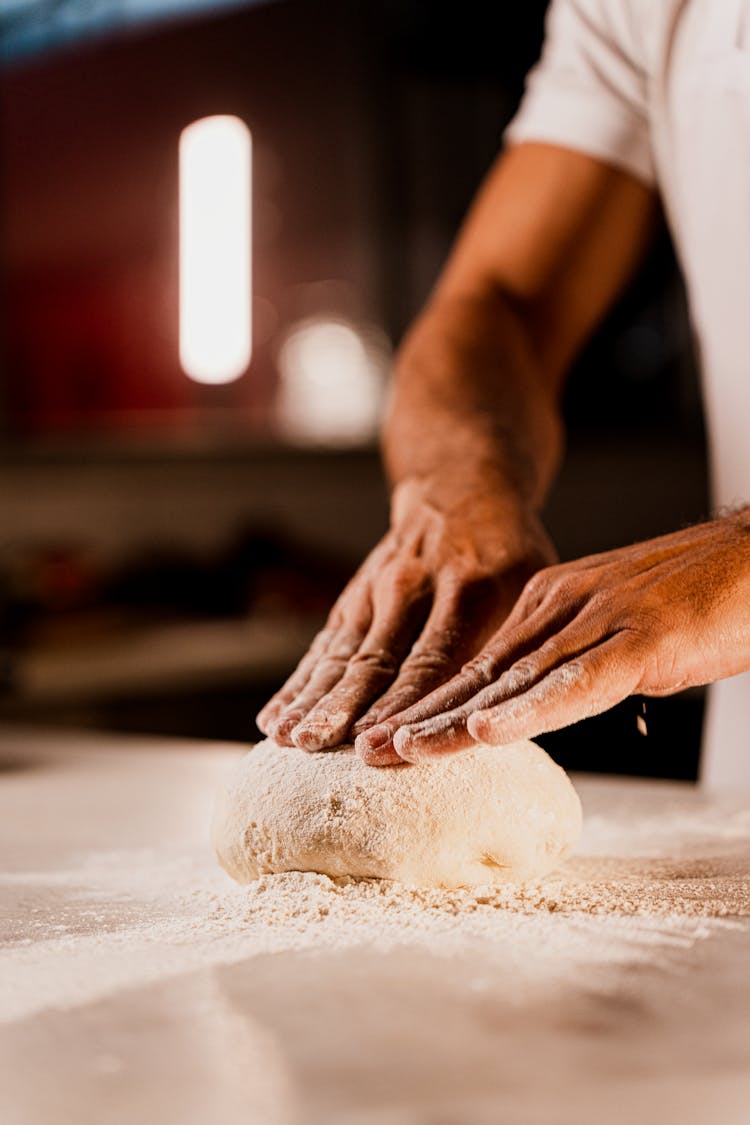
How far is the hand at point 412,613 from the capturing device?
98 cm

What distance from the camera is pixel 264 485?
13.2 ft

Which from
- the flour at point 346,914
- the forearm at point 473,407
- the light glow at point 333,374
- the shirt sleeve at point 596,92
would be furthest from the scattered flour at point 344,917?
the light glow at point 333,374

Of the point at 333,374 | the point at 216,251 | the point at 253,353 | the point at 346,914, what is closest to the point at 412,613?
the point at 346,914

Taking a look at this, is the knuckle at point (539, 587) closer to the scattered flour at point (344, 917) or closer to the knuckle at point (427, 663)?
the knuckle at point (427, 663)

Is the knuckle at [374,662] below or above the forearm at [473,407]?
below

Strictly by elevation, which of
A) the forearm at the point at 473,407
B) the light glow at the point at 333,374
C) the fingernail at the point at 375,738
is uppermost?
the light glow at the point at 333,374

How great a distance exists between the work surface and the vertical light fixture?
264cm

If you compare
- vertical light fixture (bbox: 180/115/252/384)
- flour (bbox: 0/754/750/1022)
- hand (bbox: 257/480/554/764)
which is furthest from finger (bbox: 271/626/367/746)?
vertical light fixture (bbox: 180/115/252/384)

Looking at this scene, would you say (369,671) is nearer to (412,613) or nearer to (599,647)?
(412,613)

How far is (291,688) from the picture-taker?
1060 millimetres

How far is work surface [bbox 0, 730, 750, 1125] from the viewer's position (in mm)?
583

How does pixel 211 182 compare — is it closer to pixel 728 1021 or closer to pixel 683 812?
pixel 683 812

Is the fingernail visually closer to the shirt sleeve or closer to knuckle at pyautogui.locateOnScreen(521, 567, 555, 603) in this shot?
knuckle at pyautogui.locateOnScreen(521, 567, 555, 603)

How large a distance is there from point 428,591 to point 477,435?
0.23 metres
